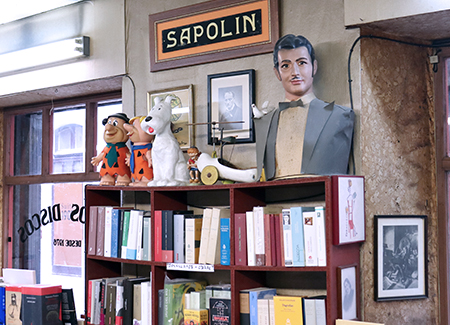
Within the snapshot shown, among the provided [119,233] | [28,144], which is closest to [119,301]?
[119,233]

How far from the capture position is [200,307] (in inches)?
108

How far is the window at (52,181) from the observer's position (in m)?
3.99

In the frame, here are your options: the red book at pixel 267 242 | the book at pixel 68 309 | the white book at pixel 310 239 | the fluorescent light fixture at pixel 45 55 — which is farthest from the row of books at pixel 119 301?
the fluorescent light fixture at pixel 45 55

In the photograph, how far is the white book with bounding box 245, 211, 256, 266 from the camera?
2.56 m

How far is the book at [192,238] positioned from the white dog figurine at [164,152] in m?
0.23

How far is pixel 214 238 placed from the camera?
8.83ft

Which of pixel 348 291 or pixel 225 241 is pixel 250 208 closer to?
pixel 225 241

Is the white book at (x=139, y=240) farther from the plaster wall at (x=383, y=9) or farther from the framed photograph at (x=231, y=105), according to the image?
the plaster wall at (x=383, y=9)

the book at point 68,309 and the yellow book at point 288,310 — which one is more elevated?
the yellow book at point 288,310

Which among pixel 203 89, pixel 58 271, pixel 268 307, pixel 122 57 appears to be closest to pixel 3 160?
pixel 58 271

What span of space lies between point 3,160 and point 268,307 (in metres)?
2.88

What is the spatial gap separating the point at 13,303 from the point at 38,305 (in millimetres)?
327

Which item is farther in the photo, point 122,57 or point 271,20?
point 122,57

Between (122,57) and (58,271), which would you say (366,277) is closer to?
(122,57)
